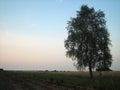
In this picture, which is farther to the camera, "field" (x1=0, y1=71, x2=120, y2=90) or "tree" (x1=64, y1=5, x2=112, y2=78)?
"tree" (x1=64, y1=5, x2=112, y2=78)

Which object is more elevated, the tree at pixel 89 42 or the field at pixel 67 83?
the tree at pixel 89 42

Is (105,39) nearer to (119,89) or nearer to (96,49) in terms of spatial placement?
(96,49)

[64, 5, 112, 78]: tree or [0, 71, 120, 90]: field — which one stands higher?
[64, 5, 112, 78]: tree

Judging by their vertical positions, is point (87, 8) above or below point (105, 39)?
above

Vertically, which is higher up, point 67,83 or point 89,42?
point 89,42

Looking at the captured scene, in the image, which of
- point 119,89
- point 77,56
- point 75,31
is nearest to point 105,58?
point 77,56

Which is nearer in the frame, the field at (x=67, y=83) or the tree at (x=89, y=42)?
the field at (x=67, y=83)

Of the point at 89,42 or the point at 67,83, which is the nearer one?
the point at 67,83

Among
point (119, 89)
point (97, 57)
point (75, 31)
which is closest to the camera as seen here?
point (119, 89)

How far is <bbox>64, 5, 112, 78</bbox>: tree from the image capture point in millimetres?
35906

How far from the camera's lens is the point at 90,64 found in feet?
119

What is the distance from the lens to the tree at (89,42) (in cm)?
3591

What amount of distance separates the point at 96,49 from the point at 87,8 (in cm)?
795

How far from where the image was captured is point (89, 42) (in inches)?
1417
